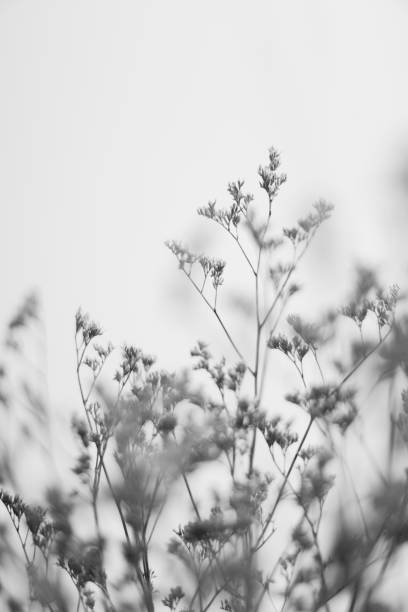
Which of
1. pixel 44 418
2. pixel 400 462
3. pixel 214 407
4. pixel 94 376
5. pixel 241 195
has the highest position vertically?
pixel 241 195

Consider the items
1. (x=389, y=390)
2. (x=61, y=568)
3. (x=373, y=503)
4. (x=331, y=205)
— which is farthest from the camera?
(x=331, y=205)

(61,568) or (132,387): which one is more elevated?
(132,387)

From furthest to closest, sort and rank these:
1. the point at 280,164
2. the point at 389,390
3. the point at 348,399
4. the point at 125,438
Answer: the point at 280,164, the point at 125,438, the point at 348,399, the point at 389,390

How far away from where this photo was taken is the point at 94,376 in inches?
111

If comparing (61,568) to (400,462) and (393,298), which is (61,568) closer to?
(400,462)

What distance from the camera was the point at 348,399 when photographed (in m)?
1.96

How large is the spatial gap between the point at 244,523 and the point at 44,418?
1.14m

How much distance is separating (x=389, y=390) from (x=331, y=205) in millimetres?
932

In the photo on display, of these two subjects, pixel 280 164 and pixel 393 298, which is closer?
pixel 393 298

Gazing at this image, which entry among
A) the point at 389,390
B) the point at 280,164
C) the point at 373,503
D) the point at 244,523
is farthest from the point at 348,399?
the point at 280,164

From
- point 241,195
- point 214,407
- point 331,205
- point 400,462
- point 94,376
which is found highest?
point 241,195

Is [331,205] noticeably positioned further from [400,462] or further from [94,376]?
[94,376]

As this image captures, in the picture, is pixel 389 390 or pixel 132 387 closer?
pixel 389 390

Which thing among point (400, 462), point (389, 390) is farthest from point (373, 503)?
point (389, 390)
